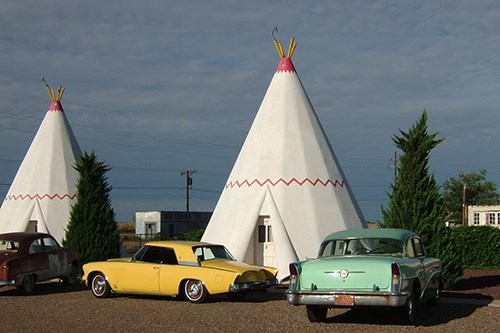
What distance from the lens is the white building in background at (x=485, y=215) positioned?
37688 mm

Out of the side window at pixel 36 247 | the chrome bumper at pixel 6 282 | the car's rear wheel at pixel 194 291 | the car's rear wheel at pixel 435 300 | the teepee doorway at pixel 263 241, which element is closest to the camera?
the car's rear wheel at pixel 435 300

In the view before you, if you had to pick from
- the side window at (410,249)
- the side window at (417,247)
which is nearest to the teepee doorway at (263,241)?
the side window at (417,247)

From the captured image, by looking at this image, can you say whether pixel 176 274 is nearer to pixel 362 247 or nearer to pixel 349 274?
pixel 362 247

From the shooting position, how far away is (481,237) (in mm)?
20734

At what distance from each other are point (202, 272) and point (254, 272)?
0.84 metres

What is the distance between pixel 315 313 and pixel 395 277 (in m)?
1.29

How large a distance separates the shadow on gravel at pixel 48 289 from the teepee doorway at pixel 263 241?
3.92 m

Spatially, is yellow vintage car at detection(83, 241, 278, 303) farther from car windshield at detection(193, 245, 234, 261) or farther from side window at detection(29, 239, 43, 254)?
side window at detection(29, 239, 43, 254)

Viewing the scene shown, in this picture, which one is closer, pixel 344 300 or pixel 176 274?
pixel 344 300

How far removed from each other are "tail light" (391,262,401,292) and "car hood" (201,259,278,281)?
130 inches

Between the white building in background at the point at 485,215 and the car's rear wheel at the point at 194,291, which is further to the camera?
the white building in background at the point at 485,215

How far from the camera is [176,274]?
11.1m

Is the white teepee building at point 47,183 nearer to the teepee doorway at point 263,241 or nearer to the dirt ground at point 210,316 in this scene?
the teepee doorway at point 263,241

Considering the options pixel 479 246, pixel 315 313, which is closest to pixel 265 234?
pixel 315 313
